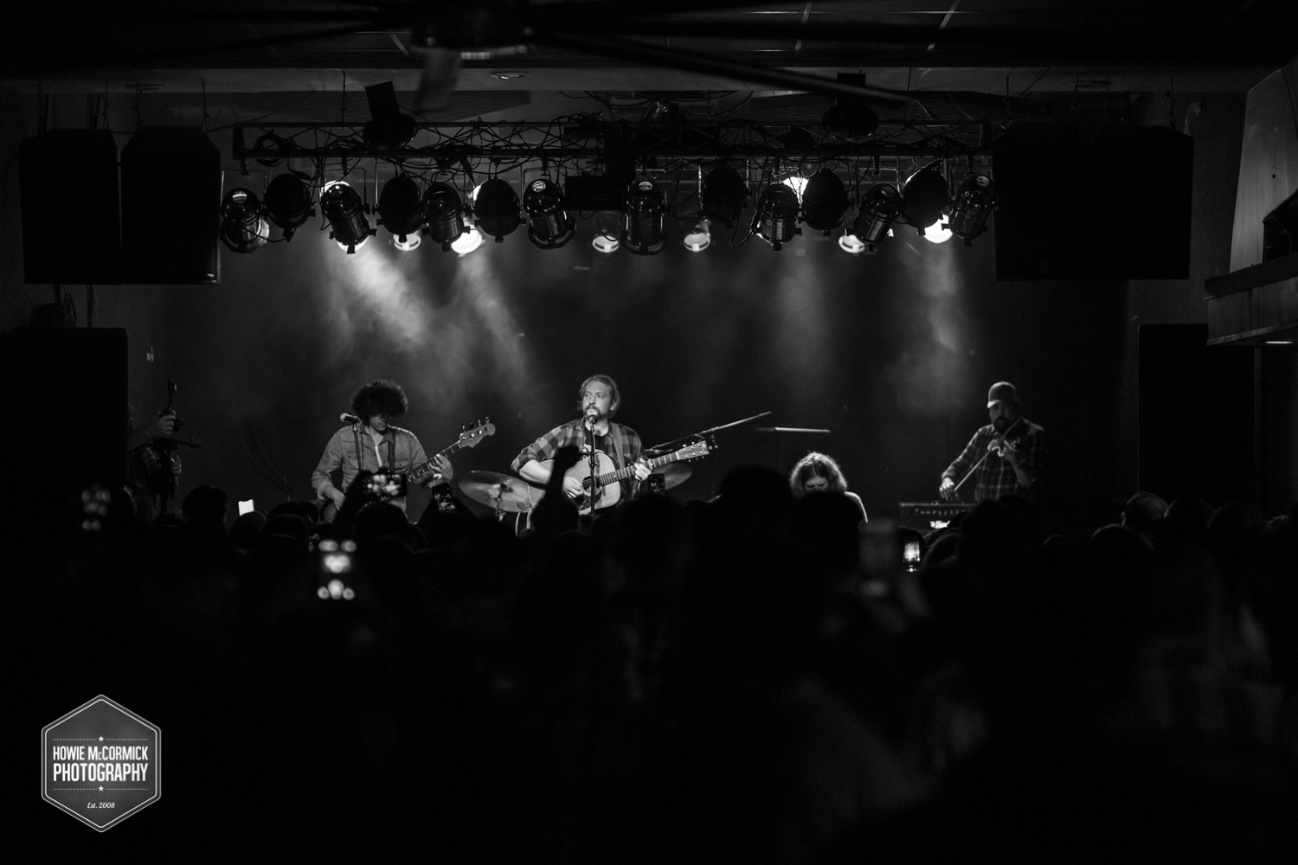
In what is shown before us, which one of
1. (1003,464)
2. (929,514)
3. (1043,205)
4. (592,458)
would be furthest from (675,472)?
(1043,205)

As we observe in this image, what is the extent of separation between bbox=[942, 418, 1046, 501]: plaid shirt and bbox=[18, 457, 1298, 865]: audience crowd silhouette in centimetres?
565

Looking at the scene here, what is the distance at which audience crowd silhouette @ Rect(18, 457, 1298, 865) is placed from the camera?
76.2 inches

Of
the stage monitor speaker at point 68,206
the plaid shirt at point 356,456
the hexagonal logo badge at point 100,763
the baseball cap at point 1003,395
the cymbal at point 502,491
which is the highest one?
the stage monitor speaker at point 68,206

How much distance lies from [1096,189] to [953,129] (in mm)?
1398

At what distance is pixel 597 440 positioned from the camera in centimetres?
937

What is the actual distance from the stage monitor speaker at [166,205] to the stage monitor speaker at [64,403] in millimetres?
499

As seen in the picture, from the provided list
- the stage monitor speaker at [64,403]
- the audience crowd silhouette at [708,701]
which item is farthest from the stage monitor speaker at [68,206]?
the audience crowd silhouette at [708,701]

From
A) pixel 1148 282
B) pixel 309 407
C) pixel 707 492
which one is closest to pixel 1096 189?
pixel 1148 282

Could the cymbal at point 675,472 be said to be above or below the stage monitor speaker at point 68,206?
below

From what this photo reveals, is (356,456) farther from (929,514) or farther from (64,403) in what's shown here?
(929,514)

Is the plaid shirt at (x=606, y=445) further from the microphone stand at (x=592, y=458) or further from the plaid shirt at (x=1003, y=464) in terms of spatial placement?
the plaid shirt at (x=1003, y=464)

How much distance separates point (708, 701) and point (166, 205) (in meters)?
6.39

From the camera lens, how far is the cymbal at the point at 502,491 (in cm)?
976

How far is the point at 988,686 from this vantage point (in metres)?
2.20
